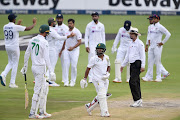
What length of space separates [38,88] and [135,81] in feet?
9.52

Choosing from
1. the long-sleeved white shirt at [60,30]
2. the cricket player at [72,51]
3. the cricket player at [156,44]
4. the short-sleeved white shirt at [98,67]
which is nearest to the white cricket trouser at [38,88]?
the short-sleeved white shirt at [98,67]

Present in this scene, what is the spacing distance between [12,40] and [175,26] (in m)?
19.6

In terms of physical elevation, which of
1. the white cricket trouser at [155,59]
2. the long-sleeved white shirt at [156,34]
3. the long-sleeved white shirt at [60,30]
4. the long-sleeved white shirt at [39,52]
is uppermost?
the long-sleeved white shirt at [39,52]

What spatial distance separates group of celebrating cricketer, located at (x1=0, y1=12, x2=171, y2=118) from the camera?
12.0 metres

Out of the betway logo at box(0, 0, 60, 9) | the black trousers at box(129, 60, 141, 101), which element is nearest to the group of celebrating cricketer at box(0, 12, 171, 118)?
the black trousers at box(129, 60, 141, 101)

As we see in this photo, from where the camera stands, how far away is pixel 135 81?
13.5m

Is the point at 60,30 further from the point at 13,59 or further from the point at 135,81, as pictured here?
the point at 135,81

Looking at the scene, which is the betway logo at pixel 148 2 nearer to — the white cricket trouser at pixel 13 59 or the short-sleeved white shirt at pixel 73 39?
the short-sleeved white shirt at pixel 73 39

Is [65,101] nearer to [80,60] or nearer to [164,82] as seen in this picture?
[164,82]

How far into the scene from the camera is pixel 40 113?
1201 centimetres

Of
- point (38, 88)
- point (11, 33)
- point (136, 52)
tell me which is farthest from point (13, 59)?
point (38, 88)

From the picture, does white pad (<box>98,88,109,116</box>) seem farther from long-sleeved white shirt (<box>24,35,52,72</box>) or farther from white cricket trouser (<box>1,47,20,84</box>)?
white cricket trouser (<box>1,47,20,84</box>)

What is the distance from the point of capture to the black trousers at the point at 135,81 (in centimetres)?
1349

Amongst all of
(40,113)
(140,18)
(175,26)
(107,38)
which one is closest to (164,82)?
(40,113)
